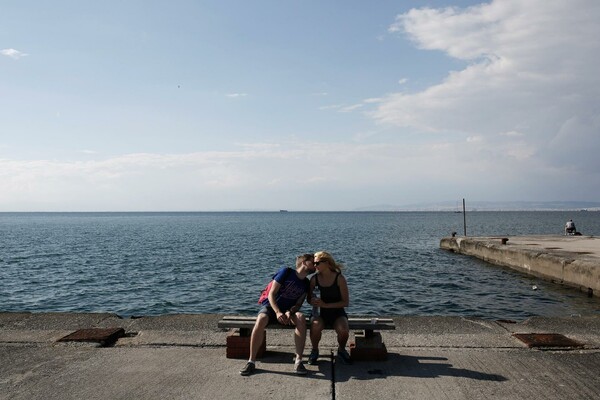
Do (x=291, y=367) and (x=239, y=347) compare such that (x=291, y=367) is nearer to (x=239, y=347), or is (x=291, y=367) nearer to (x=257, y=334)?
(x=257, y=334)

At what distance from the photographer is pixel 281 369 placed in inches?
244

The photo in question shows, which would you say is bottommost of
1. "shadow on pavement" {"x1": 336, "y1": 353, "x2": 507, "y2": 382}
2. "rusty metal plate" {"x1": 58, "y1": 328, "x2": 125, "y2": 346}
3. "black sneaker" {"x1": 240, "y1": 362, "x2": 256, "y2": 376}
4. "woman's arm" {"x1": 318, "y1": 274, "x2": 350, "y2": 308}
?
"shadow on pavement" {"x1": 336, "y1": 353, "x2": 507, "y2": 382}

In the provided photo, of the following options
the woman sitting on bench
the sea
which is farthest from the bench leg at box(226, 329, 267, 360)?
the sea

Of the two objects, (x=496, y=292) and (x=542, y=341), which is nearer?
(x=542, y=341)

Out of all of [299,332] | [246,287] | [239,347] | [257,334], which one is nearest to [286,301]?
[299,332]

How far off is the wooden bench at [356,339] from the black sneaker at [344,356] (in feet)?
0.32

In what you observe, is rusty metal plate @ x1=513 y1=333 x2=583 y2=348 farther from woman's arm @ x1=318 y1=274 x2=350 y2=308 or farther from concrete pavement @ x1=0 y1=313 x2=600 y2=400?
woman's arm @ x1=318 y1=274 x2=350 y2=308

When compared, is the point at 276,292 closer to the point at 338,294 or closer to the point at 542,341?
the point at 338,294

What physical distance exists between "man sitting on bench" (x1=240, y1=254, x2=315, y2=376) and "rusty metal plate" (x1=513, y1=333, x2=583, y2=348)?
320 cm

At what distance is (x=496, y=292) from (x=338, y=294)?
49.4 feet

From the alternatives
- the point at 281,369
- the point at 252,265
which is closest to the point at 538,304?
the point at 281,369

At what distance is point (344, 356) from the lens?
21.0 ft

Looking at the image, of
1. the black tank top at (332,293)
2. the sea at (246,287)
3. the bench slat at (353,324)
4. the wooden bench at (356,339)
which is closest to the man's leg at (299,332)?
the wooden bench at (356,339)

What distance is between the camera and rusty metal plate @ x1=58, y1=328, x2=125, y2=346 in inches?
290
